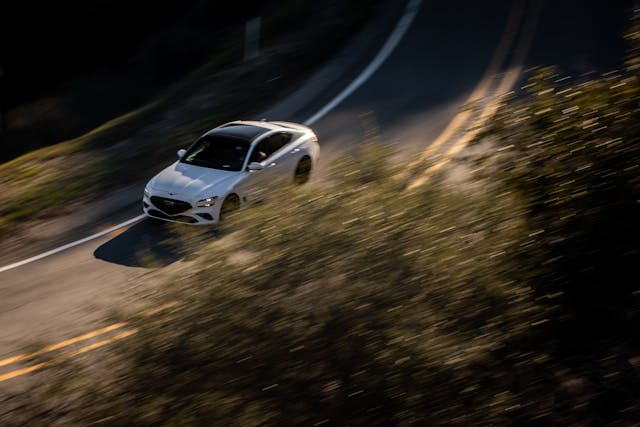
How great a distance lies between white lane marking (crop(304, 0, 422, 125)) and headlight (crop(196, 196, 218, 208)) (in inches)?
218

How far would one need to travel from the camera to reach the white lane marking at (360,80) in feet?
45.4

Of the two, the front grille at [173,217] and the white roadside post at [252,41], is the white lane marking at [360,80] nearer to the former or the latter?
the front grille at [173,217]

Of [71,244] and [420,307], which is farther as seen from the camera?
[71,244]

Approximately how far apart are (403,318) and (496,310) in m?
0.66

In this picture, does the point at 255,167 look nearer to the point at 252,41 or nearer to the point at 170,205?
the point at 170,205

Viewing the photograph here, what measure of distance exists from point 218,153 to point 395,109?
5.85 m

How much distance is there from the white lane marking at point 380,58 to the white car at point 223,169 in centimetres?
346

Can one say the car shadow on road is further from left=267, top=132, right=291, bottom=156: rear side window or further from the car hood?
left=267, top=132, right=291, bottom=156: rear side window

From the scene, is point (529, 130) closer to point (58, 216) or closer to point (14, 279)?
point (14, 279)

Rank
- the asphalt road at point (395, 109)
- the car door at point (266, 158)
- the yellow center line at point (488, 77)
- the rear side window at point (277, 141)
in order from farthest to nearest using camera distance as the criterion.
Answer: the yellow center line at point (488, 77)
the rear side window at point (277, 141)
the car door at point (266, 158)
the asphalt road at point (395, 109)

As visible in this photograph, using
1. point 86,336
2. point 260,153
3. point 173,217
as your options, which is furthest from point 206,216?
point 86,336

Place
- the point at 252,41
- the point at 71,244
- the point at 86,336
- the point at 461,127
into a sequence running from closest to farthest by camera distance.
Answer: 1. the point at 86,336
2. the point at 71,244
3. the point at 461,127
4. the point at 252,41

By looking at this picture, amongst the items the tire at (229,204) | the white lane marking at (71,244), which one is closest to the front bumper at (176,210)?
the tire at (229,204)

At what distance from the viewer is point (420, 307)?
5.82 meters
